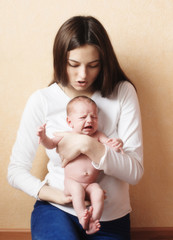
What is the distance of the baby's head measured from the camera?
4.61 ft

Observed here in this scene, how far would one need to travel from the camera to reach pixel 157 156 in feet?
6.50

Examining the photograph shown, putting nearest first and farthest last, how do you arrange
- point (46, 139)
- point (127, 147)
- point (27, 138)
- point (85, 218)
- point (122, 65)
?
point (85, 218) → point (46, 139) → point (127, 147) → point (27, 138) → point (122, 65)

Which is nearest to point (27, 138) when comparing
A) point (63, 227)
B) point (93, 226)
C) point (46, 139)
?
point (46, 139)

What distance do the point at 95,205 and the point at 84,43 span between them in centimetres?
73

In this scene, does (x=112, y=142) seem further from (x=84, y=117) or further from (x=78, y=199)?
(x=78, y=199)

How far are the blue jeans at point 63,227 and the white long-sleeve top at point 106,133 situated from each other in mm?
38

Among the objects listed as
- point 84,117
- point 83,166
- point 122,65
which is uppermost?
point 122,65

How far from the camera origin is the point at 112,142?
138 cm

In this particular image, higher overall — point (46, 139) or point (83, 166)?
point (46, 139)

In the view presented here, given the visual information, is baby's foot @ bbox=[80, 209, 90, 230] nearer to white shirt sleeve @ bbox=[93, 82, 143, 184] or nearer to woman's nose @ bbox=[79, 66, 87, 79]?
white shirt sleeve @ bbox=[93, 82, 143, 184]

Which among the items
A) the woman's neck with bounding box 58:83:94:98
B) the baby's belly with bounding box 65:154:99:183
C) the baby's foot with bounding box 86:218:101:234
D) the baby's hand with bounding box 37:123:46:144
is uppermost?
the woman's neck with bounding box 58:83:94:98

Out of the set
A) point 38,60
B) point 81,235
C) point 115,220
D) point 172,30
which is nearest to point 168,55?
point 172,30

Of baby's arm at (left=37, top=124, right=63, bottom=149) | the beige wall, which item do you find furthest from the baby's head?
the beige wall

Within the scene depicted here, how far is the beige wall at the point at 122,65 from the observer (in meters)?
1.80
